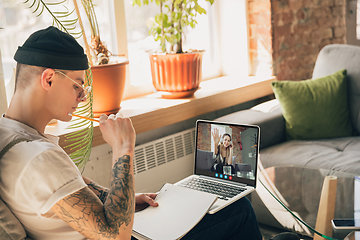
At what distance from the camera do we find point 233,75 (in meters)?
2.87

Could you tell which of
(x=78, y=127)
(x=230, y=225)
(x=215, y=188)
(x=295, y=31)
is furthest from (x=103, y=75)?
(x=295, y=31)

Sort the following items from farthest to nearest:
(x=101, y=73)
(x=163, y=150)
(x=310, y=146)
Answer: (x=163, y=150) < (x=310, y=146) < (x=101, y=73)

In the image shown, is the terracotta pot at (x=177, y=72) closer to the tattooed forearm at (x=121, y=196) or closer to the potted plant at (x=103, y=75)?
the potted plant at (x=103, y=75)

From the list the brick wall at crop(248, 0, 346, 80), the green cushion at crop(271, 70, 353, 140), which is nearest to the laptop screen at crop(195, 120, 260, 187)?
the green cushion at crop(271, 70, 353, 140)

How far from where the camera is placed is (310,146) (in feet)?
6.59

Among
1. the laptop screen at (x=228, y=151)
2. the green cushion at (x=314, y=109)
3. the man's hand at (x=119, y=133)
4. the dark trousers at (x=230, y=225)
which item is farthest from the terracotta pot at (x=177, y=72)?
the man's hand at (x=119, y=133)

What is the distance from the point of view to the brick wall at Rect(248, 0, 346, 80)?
8.66ft

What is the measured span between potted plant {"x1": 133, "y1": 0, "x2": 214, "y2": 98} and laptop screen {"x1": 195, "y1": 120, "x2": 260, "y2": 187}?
1.92ft

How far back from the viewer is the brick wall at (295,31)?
264cm

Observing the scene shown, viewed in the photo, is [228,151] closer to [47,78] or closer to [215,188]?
[215,188]

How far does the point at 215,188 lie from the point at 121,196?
623 millimetres

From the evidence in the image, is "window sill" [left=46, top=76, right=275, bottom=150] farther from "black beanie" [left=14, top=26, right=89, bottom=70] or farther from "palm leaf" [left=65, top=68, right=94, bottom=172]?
"black beanie" [left=14, top=26, right=89, bottom=70]

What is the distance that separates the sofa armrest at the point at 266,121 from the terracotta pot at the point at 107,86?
24.2 inches

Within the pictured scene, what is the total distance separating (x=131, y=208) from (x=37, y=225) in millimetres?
228
